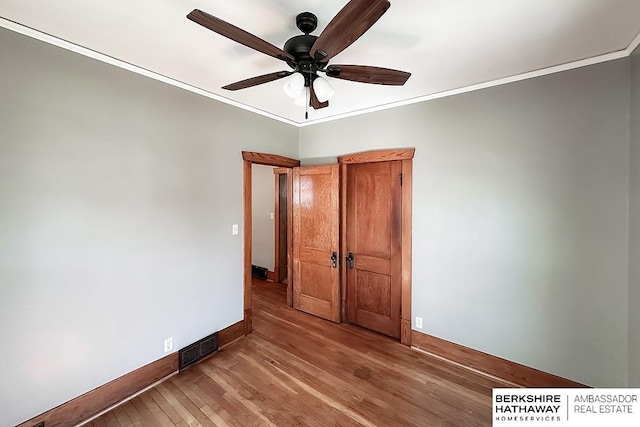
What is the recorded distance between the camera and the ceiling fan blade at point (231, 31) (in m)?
1.09

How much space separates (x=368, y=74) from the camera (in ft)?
5.18

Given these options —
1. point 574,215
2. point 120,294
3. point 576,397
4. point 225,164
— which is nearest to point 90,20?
point 225,164

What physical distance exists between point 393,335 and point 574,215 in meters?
2.09

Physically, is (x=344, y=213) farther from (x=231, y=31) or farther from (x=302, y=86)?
(x=231, y=31)

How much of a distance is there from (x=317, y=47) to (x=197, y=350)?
280 centimetres

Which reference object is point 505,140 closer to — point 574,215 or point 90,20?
point 574,215

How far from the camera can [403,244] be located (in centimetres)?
289

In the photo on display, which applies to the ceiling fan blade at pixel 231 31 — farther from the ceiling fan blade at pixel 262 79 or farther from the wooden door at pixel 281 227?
the wooden door at pixel 281 227

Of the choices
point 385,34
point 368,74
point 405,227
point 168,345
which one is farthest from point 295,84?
point 168,345

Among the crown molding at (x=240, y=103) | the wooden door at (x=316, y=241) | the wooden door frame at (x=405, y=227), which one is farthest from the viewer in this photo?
the wooden door at (x=316, y=241)

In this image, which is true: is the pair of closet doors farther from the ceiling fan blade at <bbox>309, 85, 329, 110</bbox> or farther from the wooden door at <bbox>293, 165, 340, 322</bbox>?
the ceiling fan blade at <bbox>309, 85, 329, 110</bbox>

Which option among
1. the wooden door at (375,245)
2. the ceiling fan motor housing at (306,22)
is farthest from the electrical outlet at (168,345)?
the ceiling fan motor housing at (306,22)

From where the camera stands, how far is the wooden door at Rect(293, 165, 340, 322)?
133 inches

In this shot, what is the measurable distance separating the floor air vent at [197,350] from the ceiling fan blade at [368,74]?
270 centimetres
